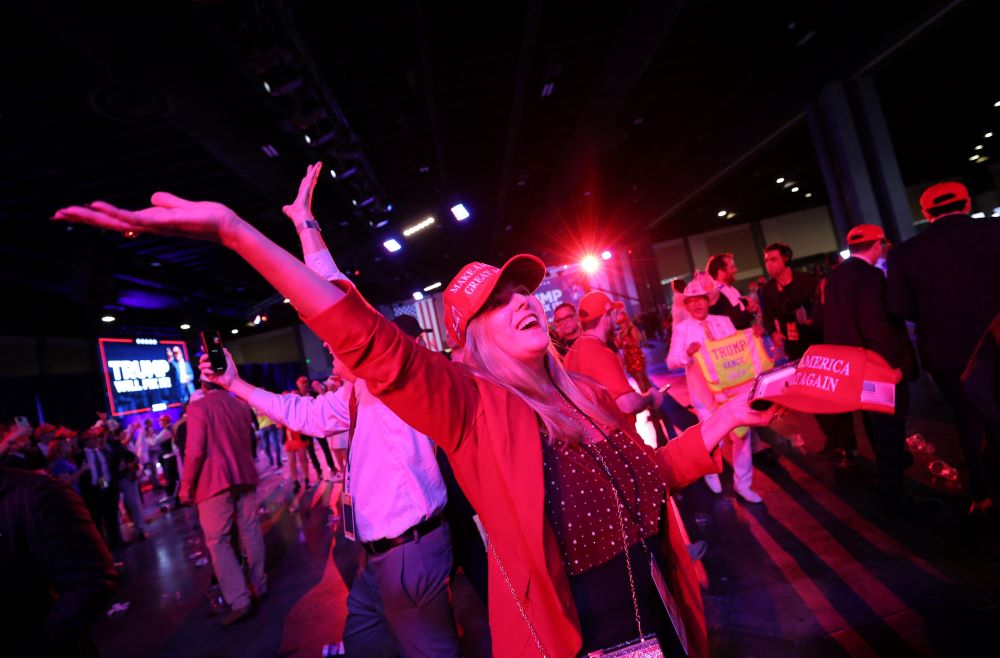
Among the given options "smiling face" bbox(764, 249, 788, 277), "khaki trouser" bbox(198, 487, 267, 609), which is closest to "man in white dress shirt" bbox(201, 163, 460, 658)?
"khaki trouser" bbox(198, 487, 267, 609)

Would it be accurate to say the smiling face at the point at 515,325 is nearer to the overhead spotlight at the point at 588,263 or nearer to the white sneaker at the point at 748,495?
the white sneaker at the point at 748,495

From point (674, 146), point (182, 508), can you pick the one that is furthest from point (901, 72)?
point (182, 508)

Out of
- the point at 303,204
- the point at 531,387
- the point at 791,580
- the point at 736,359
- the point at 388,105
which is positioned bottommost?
the point at 791,580

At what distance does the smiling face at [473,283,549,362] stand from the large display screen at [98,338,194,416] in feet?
41.4

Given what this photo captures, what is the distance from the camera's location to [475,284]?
140 centimetres

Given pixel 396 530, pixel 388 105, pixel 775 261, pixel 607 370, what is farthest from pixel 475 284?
pixel 388 105

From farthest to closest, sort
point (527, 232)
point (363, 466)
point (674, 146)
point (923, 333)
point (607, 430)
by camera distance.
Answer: point (527, 232) < point (674, 146) < point (923, 333) < point (363, 466) < point (607, 430)

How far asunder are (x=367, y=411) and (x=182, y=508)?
10469 mm

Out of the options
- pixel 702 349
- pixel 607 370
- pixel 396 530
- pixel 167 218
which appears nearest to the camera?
pixel 167 218

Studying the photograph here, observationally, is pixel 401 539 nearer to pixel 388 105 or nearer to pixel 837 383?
pixel 837 383

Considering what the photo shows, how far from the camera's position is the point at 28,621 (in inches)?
61.9

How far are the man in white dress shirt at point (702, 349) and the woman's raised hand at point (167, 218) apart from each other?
395 cm

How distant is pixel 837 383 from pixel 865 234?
3148 mm

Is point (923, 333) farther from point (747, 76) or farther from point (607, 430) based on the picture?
point (747, 76)
